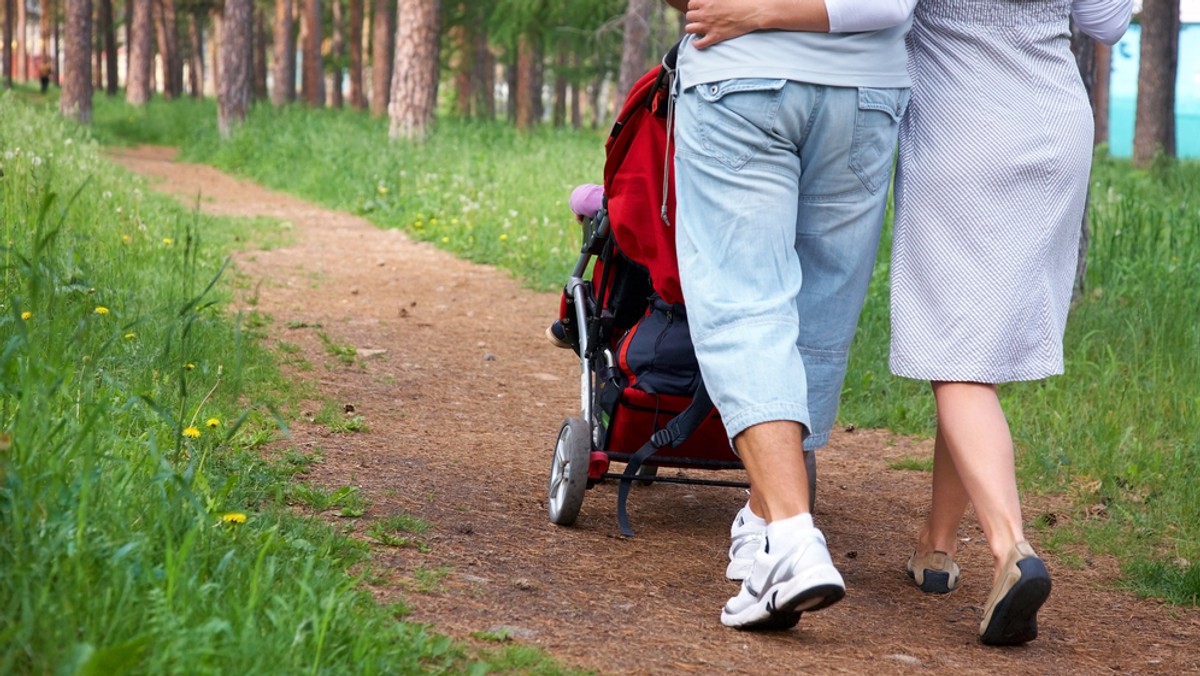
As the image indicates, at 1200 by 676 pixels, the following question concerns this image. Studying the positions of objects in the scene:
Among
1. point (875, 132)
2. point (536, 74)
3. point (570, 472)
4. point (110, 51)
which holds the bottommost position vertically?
point (110, 51)

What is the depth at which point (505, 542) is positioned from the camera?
3455mm

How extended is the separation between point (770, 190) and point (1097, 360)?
3495 mm

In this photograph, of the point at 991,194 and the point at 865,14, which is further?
the point at 991,194

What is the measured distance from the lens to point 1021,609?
2832 mm

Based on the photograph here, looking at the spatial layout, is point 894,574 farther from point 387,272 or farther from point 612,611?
point 387,272

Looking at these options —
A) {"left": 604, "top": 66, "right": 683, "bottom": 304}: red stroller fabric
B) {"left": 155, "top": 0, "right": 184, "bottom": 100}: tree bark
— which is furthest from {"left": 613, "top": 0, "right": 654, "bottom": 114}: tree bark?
{"left": 155, "top": 0, "right": 184, "bottom": 100}: tree bark

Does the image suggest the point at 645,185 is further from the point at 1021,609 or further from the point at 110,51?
the point at 110,51

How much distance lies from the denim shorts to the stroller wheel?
708 mm

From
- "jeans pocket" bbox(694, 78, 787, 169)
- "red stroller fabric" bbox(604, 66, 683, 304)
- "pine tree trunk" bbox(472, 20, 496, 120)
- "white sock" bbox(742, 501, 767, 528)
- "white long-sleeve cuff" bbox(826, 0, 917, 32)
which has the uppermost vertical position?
"white long-sleeve cuff" bbox(826, 0, 917, 32)

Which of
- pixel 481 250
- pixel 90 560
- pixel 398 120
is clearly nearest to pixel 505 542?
pixel 90 560

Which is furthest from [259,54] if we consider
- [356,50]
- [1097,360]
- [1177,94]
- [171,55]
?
[1097,360]

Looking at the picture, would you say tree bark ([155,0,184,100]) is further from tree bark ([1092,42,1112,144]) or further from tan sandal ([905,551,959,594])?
tan sandal ([905,551,959,594])

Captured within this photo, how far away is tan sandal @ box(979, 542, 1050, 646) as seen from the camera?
9.12ft

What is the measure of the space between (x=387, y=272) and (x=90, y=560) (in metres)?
7.18
